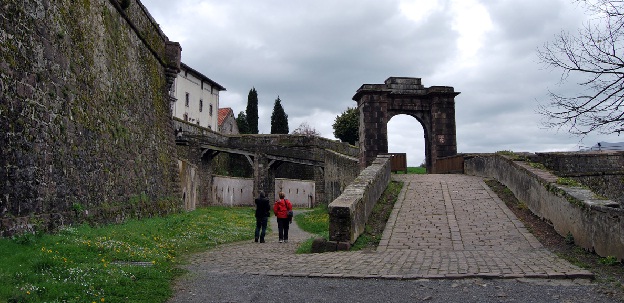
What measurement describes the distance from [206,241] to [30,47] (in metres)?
5.85

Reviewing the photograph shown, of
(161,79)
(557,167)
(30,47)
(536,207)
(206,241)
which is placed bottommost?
(206,241)

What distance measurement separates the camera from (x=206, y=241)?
39.2 feet

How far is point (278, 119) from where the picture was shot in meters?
64.8

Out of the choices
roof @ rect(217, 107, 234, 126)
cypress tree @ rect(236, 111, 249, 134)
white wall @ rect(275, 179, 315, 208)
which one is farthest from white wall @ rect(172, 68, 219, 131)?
white wall @ rect(275, 179, 315, 208)

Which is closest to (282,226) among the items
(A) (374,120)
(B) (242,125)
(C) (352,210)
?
(C) (352,210)

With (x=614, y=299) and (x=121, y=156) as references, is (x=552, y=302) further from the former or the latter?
(x=121, y=156)

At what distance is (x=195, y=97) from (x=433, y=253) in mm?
47170

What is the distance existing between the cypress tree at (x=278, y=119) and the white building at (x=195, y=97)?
8.17m

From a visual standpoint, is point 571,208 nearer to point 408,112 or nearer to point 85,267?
point 85,267

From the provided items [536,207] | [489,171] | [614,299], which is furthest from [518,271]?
[489,171]

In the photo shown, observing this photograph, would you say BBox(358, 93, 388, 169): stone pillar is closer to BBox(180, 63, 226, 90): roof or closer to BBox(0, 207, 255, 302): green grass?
BBox(0, 207, 255, 302): green grass

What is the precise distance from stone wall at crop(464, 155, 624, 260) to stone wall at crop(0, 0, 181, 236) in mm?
8686

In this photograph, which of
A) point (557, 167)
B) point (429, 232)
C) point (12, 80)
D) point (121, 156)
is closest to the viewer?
point (12, 80)

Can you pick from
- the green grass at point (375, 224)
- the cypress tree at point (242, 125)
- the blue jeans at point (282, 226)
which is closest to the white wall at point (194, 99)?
the cypress tree at point (242, 125)
